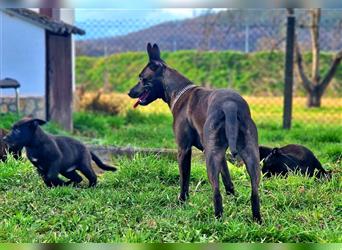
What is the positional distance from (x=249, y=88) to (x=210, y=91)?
935 centimetres

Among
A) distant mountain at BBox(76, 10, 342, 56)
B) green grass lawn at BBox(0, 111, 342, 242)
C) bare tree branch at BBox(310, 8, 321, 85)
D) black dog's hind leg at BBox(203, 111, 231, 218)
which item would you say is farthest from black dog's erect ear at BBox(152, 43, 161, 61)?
bare tree branch at BBox(310, 8, 321, 85)

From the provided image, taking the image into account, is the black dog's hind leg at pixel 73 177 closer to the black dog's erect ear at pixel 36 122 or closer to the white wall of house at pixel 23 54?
the black dog's erect ear at pixel 36 122

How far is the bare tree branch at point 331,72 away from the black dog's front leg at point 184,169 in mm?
8586

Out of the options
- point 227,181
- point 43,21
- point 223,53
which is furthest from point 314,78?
point 227,181

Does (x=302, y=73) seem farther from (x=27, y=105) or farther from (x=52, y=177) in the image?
(x=52, y=177)

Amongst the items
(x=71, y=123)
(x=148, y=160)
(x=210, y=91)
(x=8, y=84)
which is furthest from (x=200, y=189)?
(x=71, y=123)

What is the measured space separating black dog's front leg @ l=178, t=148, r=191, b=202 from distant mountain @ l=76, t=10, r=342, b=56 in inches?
310

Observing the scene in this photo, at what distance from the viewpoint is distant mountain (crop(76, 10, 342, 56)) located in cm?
1343

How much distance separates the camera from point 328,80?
1381cm

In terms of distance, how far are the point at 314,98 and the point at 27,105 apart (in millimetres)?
6380

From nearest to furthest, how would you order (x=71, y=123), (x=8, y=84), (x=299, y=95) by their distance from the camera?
(x=8, y=84) → (x=71, y=123) → (x=299, y=95)

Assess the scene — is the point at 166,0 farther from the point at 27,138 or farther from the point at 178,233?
the point at 178,233

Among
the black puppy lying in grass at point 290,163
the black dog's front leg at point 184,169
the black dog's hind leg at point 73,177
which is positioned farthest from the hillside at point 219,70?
the black dog's front leg at point 184,169

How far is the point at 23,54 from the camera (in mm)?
10445
